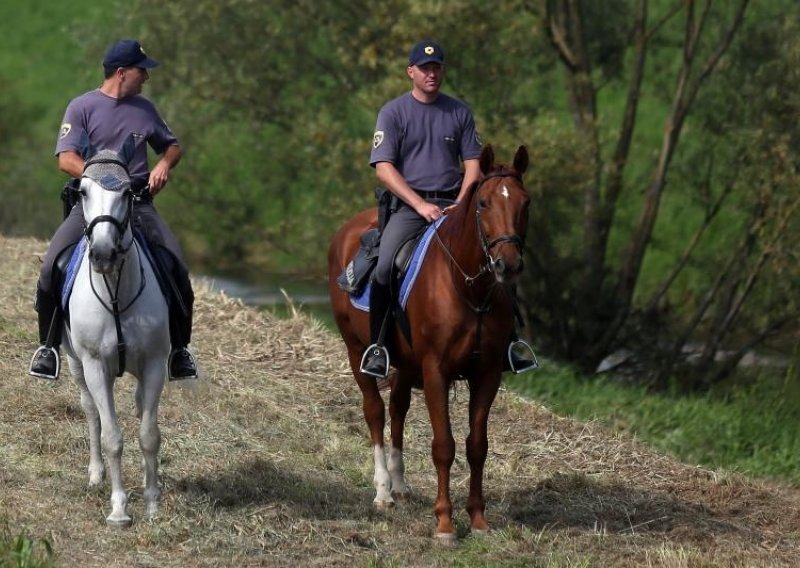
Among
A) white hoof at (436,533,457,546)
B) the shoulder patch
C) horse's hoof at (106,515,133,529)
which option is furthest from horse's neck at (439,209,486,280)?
horse's hoof at (106,515,133,529)

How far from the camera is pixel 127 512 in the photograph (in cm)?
841

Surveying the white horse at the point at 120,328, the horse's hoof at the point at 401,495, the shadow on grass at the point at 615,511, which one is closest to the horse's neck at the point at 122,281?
the white horse at the point at 120,328

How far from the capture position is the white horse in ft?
25.9

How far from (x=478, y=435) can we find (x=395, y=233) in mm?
1419

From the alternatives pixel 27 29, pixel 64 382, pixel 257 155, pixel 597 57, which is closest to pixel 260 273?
pixel 257 155

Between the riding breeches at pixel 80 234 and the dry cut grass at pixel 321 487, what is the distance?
4.62ft

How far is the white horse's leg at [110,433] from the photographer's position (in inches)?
324

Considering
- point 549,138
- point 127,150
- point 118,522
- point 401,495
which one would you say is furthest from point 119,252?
point 549,138

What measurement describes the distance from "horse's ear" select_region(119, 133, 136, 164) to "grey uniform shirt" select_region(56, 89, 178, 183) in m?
0.22

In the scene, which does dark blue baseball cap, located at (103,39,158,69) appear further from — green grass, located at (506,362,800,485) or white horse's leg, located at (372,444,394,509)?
green grass, located at (506,362,800,485)

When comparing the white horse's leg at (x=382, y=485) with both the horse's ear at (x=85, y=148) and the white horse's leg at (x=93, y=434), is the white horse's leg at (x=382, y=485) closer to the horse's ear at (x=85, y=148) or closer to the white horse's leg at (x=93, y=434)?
the white horse's leg at (x=93, y=434)

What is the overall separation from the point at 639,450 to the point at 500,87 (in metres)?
10.4

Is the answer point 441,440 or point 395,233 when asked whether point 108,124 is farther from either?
point 441,440

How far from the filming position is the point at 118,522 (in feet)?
26.7
